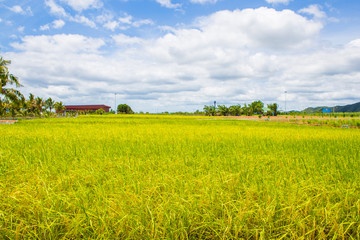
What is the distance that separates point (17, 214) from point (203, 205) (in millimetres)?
1817

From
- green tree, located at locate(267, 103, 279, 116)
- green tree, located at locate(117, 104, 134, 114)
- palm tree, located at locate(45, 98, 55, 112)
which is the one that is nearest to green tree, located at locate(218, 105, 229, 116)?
green tree, located at locate(267, 103, 279, 116)

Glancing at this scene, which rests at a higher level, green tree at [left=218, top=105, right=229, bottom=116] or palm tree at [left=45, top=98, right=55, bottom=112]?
palm tree at [left=45, top=98, right=55, bottom=112]

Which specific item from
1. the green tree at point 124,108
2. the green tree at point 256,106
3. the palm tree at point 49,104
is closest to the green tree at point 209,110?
the green tree at point 256,106

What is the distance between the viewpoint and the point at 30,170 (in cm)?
329

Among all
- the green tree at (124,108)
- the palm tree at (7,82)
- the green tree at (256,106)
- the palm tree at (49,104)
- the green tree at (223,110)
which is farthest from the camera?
the green tree at (124,108)

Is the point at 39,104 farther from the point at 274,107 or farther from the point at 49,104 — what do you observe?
the point at 274,107

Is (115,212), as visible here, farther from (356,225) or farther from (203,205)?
(356,225)

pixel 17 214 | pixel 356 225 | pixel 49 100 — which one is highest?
pixel 49 100

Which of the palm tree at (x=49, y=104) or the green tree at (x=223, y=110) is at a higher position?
the palm tree at (x=49, y=104)

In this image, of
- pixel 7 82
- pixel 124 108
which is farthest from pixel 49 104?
pixel 7 82

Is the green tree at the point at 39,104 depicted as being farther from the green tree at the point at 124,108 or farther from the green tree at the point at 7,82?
the green tree at the point at 7,82

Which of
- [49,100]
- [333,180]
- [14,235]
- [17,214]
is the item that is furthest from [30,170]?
[49,100]

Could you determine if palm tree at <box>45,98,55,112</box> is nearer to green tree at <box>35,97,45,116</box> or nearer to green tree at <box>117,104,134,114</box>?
green tree at <box>35,97,45,116</box>

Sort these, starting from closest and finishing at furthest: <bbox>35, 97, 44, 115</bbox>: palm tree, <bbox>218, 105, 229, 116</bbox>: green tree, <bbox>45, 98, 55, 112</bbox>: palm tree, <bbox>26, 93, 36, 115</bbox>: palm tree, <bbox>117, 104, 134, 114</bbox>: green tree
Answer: <bbox>26, 93, 36, 115</bbox>: palm tree, <bbox>35, 97, 44, 115</bbox>: palm tree, <bbox>45, 98, 55, 112</bbox>: palm tree, <bbox>218, 105, 229, 116</bbox>: green tree, <bbox>117, 104, 134, 114</bbox>: green tree
